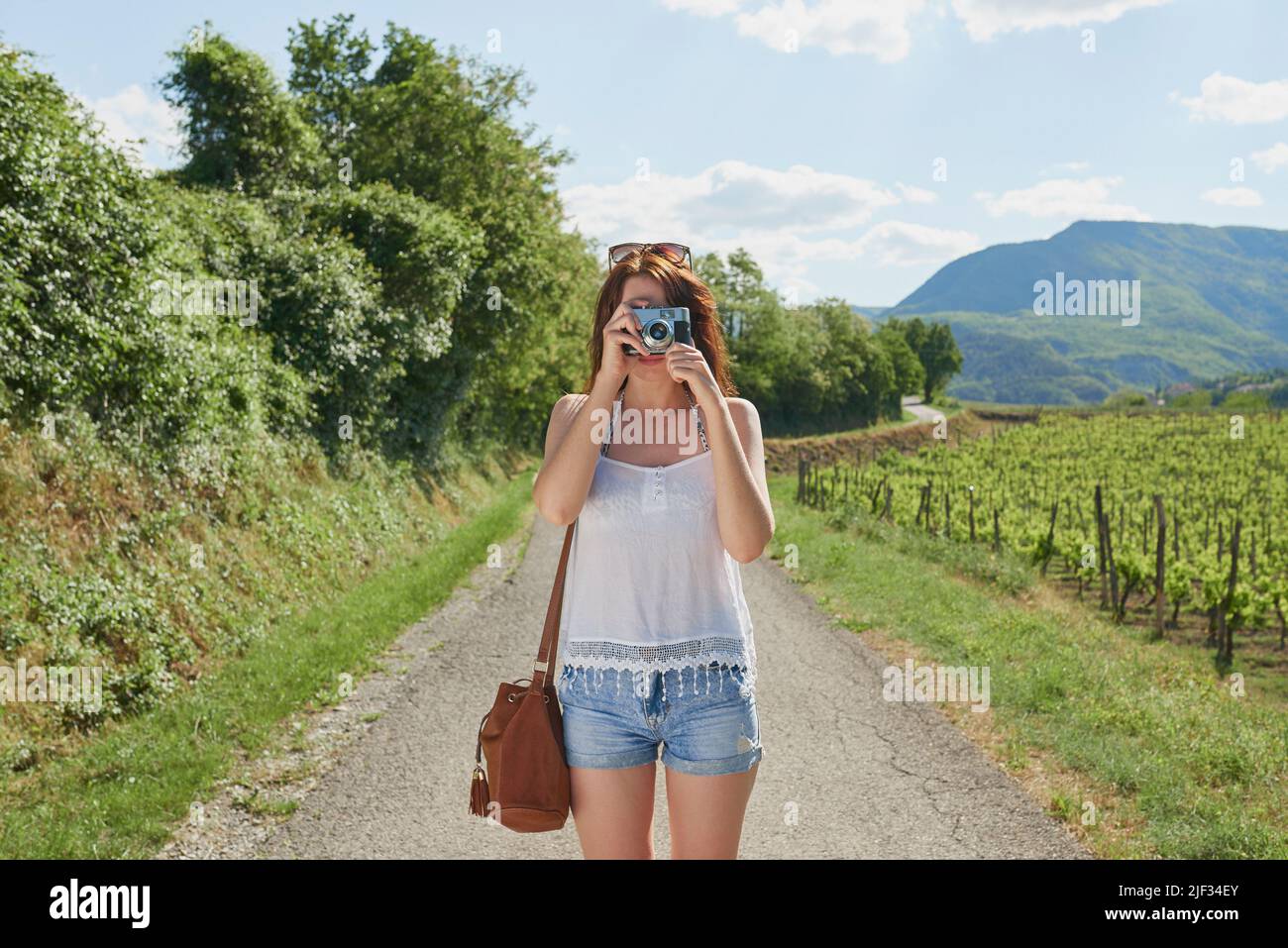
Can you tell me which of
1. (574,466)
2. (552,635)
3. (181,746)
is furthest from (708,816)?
(181,746)

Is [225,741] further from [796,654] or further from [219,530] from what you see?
[796,654]

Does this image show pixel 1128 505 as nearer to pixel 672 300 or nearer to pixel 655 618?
pixel 672 300

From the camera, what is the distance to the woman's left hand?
2172 mm

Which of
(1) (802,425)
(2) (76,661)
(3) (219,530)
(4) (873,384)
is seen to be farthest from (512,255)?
(4) (873,384)

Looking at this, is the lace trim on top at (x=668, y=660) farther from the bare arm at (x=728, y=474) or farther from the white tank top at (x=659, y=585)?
the bare arm at (x=728, y=474)

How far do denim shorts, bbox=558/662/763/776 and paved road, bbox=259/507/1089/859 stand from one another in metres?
2.45

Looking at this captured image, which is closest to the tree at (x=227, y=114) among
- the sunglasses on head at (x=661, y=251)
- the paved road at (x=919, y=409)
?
the sunglasses on head at (x=661, y=251)

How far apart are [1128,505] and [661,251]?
33112 mm

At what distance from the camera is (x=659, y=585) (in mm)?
2201

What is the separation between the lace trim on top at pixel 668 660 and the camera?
217cm

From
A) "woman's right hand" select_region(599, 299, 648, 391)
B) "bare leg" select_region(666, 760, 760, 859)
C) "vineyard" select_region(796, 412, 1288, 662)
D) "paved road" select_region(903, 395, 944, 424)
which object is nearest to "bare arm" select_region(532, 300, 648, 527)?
"woman's right hand" select_region(599, 299, 648, 391)

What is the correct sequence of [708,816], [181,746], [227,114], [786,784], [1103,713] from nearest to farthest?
[708,816] < [786,784] < [181,746] < [1103,713] < [227,114]

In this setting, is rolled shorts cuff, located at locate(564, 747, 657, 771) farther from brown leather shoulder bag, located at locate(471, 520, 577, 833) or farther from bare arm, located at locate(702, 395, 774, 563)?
bare arm, located at locate(702, 395, 774, 563)

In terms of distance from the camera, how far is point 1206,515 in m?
27.2
